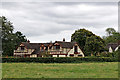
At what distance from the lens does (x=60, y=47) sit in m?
67.7

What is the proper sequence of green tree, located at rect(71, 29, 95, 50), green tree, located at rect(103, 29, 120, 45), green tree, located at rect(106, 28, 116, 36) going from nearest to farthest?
1. green tree, located at rect(71, 29, 95, 50)
2. green tree, located at rect(103, 29, 120, 45)
3. green tree, located at rect(106, 28, 116, 36)

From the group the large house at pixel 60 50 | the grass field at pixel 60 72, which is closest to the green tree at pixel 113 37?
the large house at pixel 60 50

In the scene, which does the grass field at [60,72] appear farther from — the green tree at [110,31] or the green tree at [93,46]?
the green tree at [110,31]

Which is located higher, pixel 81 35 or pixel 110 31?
pixel 110 31

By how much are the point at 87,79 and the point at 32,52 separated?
63502mm

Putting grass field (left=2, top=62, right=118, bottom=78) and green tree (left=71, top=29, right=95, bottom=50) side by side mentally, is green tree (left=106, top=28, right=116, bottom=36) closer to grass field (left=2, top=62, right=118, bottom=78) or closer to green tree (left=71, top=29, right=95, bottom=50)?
green tree (left=71, top=29, right=95, bottom=50)

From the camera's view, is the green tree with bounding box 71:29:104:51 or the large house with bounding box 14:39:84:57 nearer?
the large house with bounding box 14:39:84:57

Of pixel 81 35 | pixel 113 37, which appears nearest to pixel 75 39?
pixel 81 35

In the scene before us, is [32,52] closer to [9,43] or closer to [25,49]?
[25,49]

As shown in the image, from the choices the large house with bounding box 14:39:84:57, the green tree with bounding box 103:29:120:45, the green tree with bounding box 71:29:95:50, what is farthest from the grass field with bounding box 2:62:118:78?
the green tree with bounding box 103:29:120:45

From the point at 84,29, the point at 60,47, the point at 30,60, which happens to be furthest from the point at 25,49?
the point at 30,60

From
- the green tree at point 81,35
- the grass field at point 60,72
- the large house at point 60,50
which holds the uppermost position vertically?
the green tree at point 81,35

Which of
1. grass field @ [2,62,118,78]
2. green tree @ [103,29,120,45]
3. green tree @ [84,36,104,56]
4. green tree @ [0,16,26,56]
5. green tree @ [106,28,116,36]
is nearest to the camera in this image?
grass field @ [2,62,118,78]

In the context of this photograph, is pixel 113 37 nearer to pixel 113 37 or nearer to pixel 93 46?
pixel 113 37
